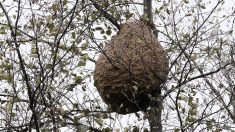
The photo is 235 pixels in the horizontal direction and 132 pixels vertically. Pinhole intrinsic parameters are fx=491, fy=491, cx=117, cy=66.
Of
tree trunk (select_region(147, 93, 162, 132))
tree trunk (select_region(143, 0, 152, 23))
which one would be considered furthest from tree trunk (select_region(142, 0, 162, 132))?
tree trunk (select_region(143, 0, 152, 23))

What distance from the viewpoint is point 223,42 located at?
4.57m

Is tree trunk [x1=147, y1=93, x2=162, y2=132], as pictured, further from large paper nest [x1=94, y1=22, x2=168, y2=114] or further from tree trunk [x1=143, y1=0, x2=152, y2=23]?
tree trunk [x1=143, y1=0, x2=152, y2=23]

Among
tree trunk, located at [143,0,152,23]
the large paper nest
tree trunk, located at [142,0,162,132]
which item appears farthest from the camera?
tree trunk, located at [143,0,152,23]

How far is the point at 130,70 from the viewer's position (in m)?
3.87

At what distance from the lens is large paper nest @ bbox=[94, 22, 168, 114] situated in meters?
3.88

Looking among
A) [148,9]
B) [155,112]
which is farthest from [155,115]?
[148,9]

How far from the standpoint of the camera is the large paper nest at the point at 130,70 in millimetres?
3881

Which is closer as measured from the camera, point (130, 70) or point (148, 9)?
point (130, 70)

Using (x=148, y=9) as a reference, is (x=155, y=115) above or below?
below

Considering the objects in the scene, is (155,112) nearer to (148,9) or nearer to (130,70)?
(130,70)

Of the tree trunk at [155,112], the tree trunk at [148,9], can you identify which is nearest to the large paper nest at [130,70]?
the tree trunk at [155,112]

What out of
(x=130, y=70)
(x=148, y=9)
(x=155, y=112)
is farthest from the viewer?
(x=148, y=9)

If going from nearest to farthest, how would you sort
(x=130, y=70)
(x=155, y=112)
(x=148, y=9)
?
(x=130, y=70), (x=155, y=112), (x=148, y=9)

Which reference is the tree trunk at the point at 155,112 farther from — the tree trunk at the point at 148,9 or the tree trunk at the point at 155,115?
the tree trunk at the point at 148,9
